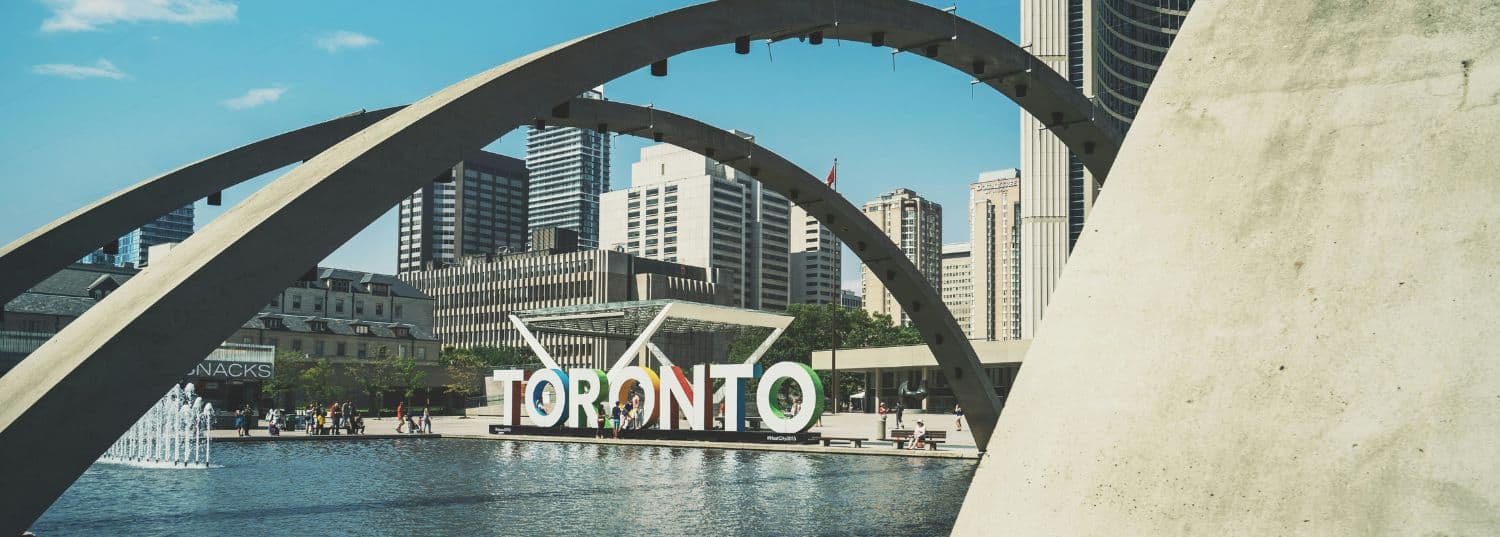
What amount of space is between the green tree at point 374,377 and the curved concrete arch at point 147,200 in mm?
66477

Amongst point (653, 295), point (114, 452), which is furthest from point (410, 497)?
point (653, 295)

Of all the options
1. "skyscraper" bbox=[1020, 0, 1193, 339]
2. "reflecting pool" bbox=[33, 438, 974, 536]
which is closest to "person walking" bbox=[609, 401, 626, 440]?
"reflecting pool" bbox=[33, 438, 974, 536]

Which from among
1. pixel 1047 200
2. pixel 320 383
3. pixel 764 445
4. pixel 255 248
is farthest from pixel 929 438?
pixel 1047 200

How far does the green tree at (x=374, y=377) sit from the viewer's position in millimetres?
83562

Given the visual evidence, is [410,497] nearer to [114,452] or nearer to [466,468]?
[466,468]

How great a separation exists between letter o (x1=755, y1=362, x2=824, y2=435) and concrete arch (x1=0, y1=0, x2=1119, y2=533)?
27200mm

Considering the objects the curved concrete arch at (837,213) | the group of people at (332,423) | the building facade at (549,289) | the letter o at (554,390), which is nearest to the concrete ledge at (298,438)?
the group of people at (332,423)

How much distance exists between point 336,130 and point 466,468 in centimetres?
1255

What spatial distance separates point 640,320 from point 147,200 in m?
43.5

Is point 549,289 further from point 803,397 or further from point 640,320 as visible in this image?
point 803,397

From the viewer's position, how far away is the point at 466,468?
99.9 ft

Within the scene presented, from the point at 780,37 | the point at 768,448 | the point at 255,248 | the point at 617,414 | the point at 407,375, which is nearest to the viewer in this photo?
the point at 255,248

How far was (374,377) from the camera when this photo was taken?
84438 mm

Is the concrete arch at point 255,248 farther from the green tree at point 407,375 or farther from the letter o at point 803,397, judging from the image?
the green tree at point 407,375
